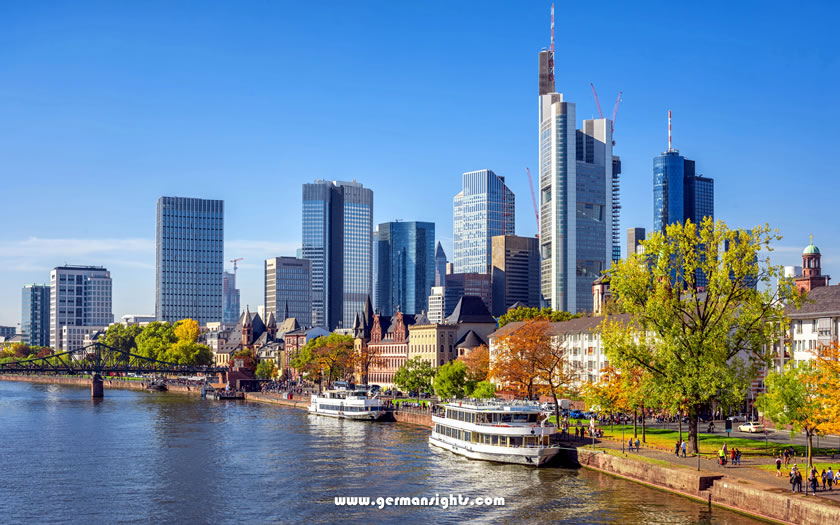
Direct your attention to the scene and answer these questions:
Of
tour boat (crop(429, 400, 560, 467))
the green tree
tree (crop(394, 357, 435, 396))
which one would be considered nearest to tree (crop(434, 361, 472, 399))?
the green tree

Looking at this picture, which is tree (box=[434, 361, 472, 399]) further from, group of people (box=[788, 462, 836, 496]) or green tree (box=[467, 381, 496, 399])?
group of people (box=[788, 462, 836, 496])

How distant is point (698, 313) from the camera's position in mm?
84625

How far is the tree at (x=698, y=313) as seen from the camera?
82812mm

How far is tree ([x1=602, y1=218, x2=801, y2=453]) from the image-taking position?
82.8 m

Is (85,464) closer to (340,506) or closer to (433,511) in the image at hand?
(340,506)

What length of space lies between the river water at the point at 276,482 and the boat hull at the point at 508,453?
118 cm

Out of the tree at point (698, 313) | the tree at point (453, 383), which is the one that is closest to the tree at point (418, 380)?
the tree at point (453, 383)

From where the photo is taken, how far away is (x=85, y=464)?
98062 mm

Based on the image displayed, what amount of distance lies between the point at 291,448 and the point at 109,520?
43864 mm

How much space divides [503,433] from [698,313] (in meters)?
24.6

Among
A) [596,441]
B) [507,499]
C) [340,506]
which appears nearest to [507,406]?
[596,441]

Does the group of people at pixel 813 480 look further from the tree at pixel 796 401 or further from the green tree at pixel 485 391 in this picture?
the green tree at pixel 485 391

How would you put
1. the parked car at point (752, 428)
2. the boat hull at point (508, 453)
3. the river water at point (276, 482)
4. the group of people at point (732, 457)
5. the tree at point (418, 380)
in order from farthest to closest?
the tree at point (418, 380) < the parked car at point (752, 428) < the boat hull at point (508, 453) < the group of people at point (732, 457) < the river water at point (276, 482)

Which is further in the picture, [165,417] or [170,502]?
[165,417]
